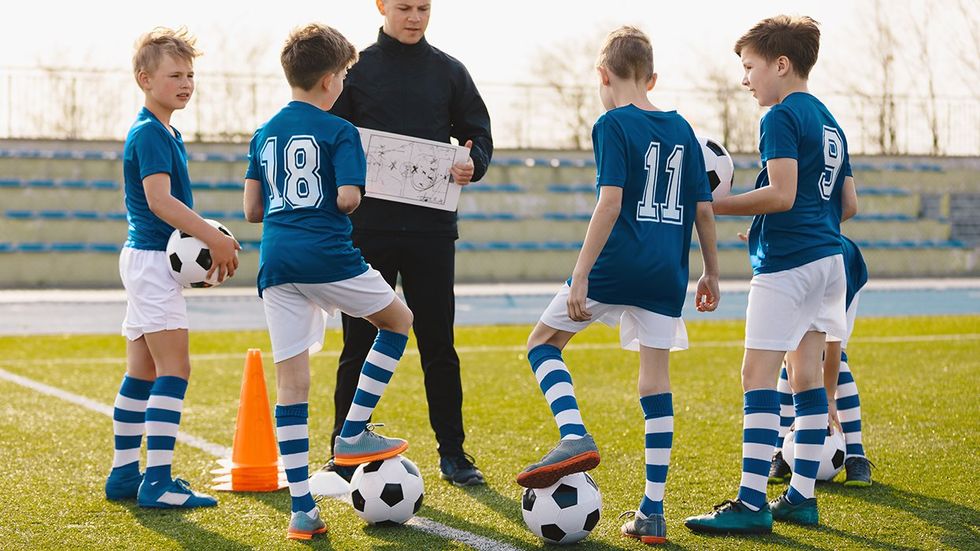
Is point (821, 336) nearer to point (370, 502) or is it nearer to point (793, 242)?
point (793, 242)

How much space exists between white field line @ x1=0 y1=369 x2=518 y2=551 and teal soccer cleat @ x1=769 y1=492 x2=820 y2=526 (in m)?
1.06

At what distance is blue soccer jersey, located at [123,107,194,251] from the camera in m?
4.23

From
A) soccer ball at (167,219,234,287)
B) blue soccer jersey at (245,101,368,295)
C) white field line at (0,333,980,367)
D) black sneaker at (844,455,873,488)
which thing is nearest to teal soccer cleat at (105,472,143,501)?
soccer ball at (167,219,234,287)

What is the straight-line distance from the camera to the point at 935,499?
441cm

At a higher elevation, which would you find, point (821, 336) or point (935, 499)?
point (821, 336)

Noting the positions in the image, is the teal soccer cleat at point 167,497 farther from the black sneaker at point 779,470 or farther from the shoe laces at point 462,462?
the black sneaker at point 779,470

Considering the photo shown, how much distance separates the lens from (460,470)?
4.86 meters

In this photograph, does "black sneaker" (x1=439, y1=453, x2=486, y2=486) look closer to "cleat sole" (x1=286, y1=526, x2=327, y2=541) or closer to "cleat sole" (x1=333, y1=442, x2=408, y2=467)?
"cleat sole" (x1=333, y1=442, x2=408, y2=467)

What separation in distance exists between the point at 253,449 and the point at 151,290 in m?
0.90

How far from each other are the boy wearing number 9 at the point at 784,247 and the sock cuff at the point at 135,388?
2.31 m

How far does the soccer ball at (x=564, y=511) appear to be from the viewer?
3705 mm

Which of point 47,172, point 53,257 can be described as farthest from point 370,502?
point 47,172

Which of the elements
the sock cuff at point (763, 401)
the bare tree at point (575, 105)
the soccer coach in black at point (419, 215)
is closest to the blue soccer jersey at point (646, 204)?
the sock cuff at point (763, 401)

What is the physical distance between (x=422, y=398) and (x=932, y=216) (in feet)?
74.3
